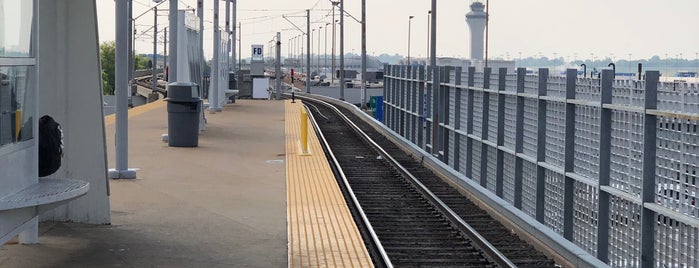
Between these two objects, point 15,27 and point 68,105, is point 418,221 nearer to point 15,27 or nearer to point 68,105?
point 68,105

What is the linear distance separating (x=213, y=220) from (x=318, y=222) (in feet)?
4.33

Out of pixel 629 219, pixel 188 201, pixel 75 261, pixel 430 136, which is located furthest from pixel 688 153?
pixel 430 136

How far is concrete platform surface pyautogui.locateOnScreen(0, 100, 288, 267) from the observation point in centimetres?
1118

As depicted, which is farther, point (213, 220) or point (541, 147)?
point (541, 147)

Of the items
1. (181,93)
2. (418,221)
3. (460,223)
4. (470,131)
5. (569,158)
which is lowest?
(418,221)

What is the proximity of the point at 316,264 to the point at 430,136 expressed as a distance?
53.5 feet

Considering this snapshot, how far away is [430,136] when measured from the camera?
2716cm

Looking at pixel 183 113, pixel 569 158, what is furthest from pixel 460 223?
pixel 183 113

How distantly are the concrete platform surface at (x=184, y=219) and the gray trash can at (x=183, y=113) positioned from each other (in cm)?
32

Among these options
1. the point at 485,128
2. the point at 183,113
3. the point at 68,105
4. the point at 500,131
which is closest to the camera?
the point at 68,105

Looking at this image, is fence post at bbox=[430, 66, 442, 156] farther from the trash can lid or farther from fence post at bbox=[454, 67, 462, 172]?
the trash can lid

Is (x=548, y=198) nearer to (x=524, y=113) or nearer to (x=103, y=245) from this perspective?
(x=524, y=113)

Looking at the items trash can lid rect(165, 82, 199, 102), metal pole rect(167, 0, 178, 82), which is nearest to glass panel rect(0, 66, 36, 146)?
trash can lid rect(165, 82, 199, 102)

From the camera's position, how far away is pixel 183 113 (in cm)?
2455
